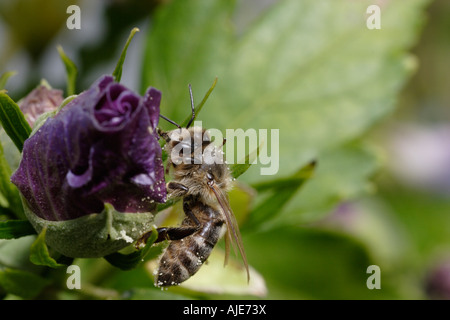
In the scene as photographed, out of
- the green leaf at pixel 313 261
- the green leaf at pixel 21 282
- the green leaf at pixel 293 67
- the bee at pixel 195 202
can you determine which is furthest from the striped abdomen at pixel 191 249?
the green leaf at pixel 313 261

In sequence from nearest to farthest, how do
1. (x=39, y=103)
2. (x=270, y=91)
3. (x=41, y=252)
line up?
(x=41, y=252), (x=39, y=103), (x=270, y=91)

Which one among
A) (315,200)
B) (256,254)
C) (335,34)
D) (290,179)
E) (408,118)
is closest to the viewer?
(290,179)

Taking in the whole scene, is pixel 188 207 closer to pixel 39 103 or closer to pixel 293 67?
pixel 39 103

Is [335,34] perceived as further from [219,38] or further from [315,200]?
[315,200]

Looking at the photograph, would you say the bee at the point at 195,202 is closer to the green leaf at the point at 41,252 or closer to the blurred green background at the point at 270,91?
the blurred green background at the point at 270,91

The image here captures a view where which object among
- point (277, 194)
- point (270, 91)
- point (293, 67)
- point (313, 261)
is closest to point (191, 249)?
point (277, 194)

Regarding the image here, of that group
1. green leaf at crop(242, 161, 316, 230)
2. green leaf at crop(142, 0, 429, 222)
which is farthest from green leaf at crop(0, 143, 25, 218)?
green leaf at crop(142, 0, 429, 222)
